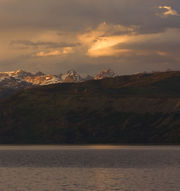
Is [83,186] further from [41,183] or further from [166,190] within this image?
[166,190]

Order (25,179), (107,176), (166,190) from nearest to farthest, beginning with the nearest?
(166,190) < (25,179) < (107,176)

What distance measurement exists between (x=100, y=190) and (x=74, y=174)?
94.3 ft

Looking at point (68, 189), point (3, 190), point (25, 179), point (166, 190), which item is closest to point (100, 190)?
point (68, 189)

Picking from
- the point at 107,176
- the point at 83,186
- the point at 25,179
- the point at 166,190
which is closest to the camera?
the point at 166,190

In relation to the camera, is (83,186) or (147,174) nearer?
(83,186)

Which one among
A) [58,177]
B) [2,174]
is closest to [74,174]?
[58,177]

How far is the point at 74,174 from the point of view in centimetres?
10569

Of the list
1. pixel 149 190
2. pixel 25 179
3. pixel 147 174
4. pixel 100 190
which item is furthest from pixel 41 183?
pixel 147 174

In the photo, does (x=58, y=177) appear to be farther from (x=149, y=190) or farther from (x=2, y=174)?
(x=149, y=190)

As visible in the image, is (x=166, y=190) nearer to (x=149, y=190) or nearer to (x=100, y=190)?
(x=149, y=190)

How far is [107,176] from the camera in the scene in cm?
10062

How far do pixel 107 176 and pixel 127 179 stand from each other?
25.4 feet

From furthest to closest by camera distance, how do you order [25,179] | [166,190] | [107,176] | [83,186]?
[107,176], [25,179], [83,186], [166,190]

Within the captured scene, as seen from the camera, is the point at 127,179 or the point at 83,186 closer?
the point at 83,186
